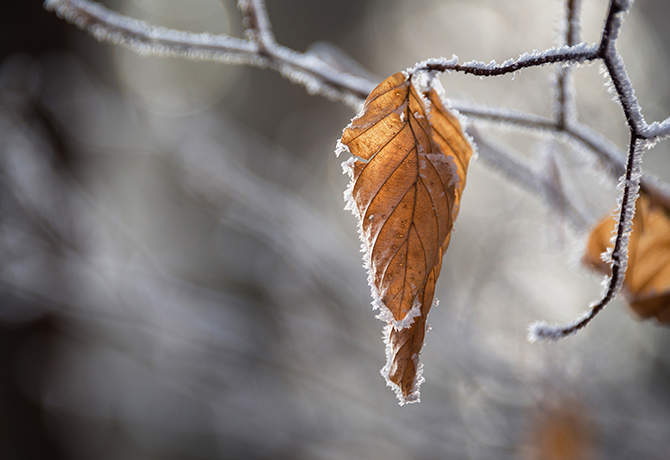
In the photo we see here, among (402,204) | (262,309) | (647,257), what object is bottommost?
(402,204)

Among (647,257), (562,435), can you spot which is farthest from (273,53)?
(562,435)

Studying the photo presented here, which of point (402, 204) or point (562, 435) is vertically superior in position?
point (562, 435)

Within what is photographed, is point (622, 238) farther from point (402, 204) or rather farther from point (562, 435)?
point (562, 435)

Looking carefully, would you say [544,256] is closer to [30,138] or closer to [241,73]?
[30,138]

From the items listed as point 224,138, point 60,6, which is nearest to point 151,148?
point 224,138

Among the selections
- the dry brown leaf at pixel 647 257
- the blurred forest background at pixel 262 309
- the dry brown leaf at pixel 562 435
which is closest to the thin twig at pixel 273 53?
the dry brown leaf at pixel 647 257

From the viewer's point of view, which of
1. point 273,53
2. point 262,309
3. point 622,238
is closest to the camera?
point 622,238

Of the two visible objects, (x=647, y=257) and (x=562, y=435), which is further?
(x=562, y=435)
